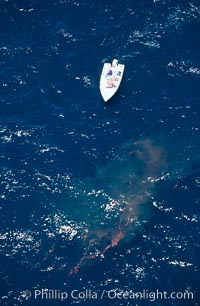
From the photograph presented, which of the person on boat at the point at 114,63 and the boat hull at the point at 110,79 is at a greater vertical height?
the person on boat at the point at 114,63

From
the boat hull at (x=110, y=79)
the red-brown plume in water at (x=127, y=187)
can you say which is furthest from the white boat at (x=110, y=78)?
the red-brown plume in water at (x=127, y=187)

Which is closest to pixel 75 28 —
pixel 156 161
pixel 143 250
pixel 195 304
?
pixel 156 161

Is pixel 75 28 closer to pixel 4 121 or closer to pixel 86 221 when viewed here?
pixel 4 121

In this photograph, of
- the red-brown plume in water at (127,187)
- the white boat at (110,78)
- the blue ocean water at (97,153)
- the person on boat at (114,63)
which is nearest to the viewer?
the blue ocean water at (97,153)

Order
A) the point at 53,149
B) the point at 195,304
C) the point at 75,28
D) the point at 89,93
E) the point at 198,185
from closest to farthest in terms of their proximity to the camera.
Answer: the point at 195,304 → the point at 198,185 → the point at 53,149 → the point at 89,93 → the point at 75,28

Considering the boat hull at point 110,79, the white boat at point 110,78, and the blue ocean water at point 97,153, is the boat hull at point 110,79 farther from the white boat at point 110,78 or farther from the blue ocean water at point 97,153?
the blue ocean water at point 97,153

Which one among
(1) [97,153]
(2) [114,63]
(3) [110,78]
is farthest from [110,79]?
(1) [97,153]
